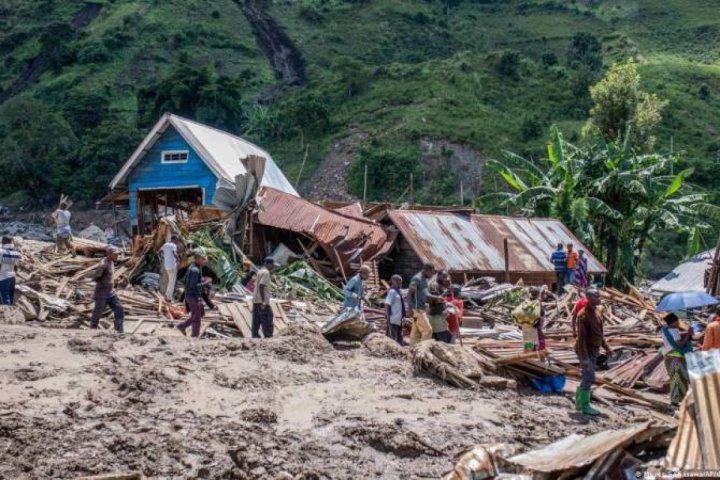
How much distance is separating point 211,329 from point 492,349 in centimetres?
487

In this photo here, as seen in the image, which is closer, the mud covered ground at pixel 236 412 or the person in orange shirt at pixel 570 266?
the mud covered ground at pixel 236 412

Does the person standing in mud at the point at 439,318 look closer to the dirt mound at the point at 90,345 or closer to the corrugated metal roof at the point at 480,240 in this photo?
the dirt mound at the point at 90,345

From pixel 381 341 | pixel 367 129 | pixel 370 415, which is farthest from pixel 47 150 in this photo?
pixel 370 415

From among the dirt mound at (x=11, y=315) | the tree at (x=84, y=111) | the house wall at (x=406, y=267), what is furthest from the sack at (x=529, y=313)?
the tree at (x=84, y=111)

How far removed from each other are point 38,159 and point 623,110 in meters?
33.6

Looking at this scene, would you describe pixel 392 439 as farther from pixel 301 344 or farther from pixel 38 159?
pixel 38 159

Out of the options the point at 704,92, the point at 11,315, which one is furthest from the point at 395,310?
the point at 704,92

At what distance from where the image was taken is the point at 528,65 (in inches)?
2574

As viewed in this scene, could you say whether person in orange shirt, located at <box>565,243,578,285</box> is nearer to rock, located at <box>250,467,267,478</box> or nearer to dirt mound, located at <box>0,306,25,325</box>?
dirt mound, located at <box>0,306,25,325</box>

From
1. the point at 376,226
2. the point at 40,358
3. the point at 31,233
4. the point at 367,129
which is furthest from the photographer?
the point at 367,129

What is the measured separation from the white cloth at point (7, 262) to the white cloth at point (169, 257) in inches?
112

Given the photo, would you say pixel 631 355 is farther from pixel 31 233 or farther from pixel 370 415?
pixel 31 233

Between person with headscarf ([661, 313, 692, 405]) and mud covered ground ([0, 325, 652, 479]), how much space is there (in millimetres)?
722

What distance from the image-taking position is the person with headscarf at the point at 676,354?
1045cm
